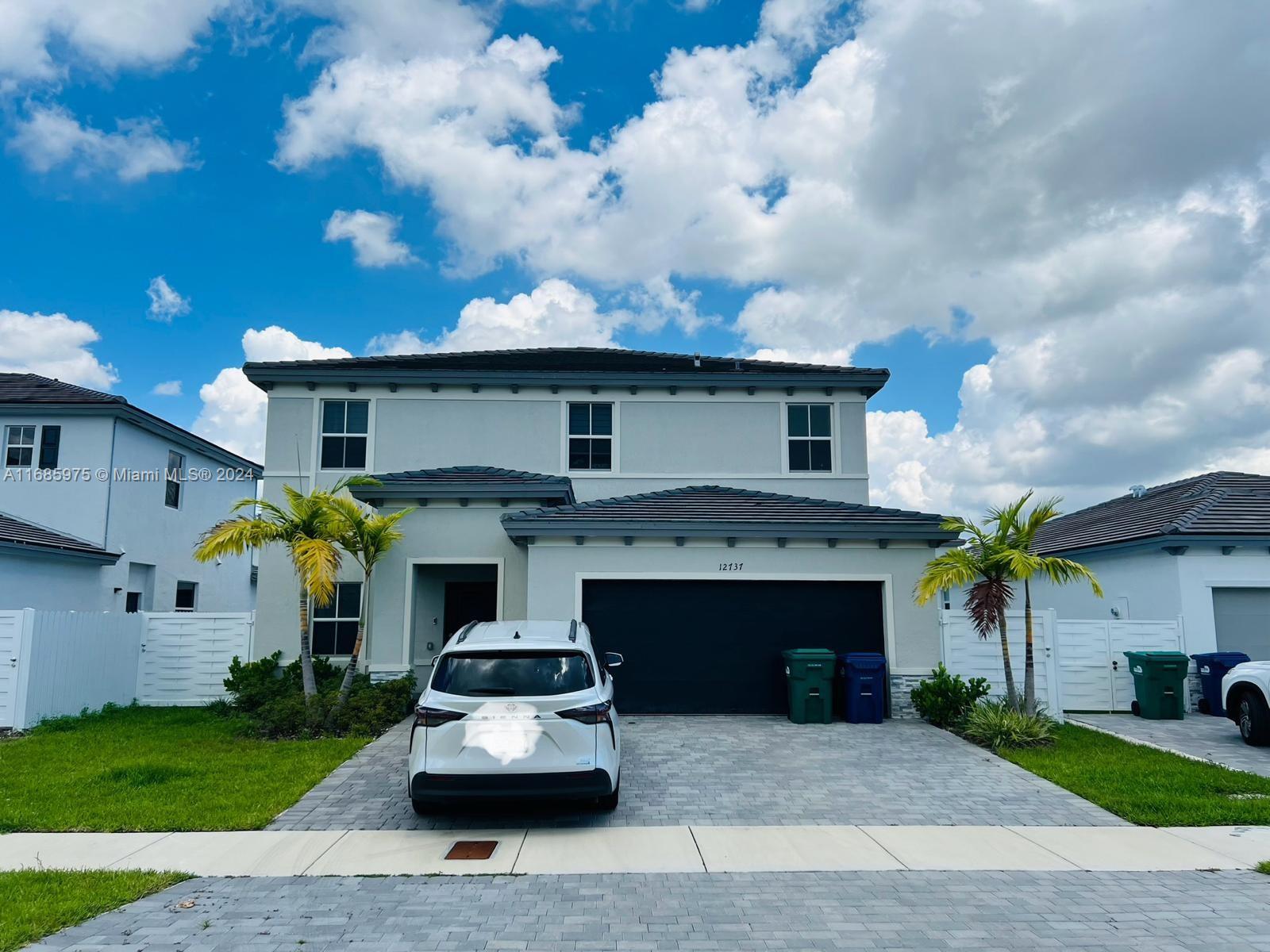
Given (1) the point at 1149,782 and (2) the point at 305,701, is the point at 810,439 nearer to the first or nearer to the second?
(1) the point at 1149,782

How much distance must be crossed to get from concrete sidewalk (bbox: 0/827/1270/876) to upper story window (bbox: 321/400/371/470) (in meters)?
10.1

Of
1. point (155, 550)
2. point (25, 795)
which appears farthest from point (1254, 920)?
point (155, 550)

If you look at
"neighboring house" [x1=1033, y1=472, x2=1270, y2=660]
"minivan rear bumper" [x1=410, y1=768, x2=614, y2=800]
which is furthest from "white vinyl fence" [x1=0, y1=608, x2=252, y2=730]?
"neighboring house" [x1=1033, y1=472, x2=1270, y2=660]

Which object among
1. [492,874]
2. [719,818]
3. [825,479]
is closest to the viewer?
[492,874]

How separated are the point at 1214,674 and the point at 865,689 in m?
6.64

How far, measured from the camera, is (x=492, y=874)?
19.2 ft

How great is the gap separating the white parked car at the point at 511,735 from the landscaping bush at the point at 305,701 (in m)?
5.02

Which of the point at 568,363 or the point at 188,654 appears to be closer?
the point at 188,654

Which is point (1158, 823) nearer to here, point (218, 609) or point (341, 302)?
point (341, 302)

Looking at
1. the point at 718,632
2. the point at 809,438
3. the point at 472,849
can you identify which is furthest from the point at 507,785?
the point at 809,438

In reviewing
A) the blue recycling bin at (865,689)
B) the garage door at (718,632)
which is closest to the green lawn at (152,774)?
the garage door at (718,632)

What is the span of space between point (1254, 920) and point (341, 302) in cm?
1806

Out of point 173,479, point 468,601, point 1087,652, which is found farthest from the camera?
point 173,479

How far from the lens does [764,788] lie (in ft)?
27.9
